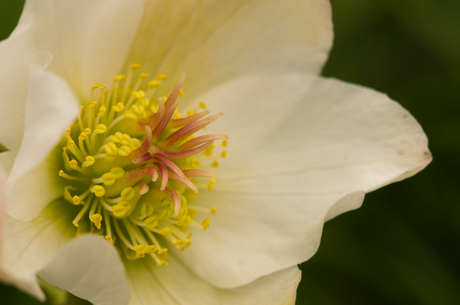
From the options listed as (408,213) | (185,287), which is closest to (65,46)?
(185,287)

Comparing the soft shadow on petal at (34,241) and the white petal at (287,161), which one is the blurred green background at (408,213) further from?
the soft shadow on petal at (34,241)

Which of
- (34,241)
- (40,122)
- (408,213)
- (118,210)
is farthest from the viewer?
(408,213)

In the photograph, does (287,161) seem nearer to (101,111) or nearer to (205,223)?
(205,223)

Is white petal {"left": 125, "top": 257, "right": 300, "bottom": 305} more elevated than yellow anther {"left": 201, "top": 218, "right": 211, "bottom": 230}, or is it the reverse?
yellow anther {"left": 201, "top": 218, "right": 211, "bottom": 230}

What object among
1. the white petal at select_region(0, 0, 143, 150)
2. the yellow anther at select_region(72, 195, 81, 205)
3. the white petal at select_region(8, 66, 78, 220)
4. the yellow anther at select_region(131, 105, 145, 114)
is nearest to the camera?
the white petal at select_region(8, 66, 78, 220)

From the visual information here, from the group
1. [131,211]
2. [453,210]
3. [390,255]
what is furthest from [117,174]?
[453,210]

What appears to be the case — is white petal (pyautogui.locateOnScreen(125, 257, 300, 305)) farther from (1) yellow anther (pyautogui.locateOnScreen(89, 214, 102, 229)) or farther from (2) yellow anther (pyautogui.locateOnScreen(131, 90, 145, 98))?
(2) yellow anther (pyautogui.locateOnScreen(131, 90, 145, 98))

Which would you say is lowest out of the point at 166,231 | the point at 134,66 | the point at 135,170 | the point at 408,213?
the point at 408,213

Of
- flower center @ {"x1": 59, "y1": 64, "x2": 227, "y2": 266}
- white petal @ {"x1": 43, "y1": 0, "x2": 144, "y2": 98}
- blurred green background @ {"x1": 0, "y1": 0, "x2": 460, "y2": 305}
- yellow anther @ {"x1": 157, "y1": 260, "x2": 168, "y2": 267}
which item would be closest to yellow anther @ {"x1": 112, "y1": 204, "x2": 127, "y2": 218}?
flower center @ {"x1": 59, "y1": 64, "x2": 227, "y2": 266}
